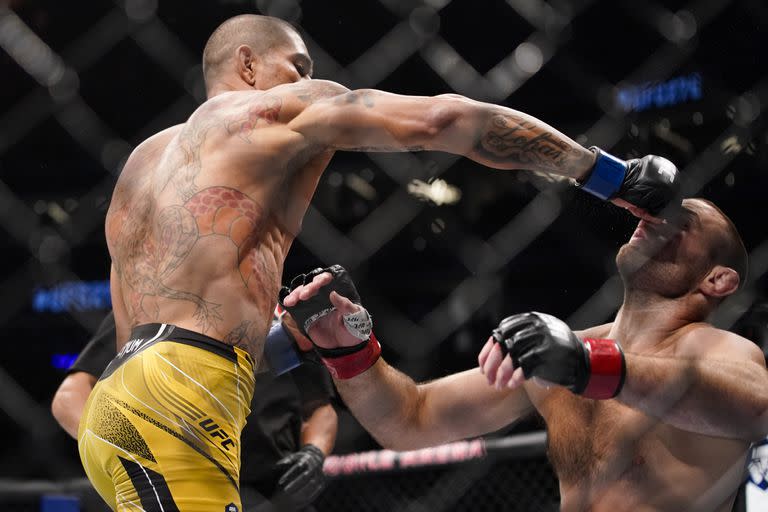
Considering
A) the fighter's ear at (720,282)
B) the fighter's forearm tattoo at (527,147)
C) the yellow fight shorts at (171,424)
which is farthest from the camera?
the fighter's ear at (720,282)

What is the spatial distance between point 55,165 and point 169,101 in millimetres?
1259

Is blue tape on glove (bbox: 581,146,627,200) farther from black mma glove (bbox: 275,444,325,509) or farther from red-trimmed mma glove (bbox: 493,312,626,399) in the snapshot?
black mma glove (bbox: 275,444,325,509)

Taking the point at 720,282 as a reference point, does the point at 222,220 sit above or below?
above

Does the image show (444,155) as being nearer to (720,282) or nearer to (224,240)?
(720,282)

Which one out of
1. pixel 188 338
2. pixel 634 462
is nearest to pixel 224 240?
pixel 188 338

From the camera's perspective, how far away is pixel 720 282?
1.97m

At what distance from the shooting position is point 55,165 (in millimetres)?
6355

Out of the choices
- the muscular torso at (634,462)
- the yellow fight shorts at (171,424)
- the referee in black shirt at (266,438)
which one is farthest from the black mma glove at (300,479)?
the yellow fight shorts at (171,424)

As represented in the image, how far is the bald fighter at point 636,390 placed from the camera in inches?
63.0

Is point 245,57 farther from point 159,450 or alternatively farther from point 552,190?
point 552,190

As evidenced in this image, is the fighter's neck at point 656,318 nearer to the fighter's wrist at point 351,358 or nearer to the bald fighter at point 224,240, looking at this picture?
the bald fighter at point 224,240

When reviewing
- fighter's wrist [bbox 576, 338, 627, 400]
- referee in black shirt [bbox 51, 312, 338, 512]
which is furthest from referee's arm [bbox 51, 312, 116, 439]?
fighter's wrist [bbox 576, 338, 627, 400]

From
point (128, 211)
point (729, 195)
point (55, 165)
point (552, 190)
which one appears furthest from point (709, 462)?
point (55, 165)

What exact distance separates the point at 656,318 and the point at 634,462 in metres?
0.32
